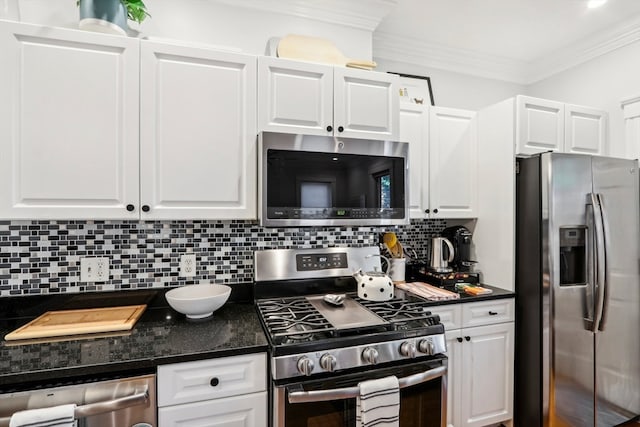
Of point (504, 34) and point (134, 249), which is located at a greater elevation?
point (504, 34)

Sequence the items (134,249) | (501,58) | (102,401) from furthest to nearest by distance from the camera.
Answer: (501,58)
(134,249)
(102,401)

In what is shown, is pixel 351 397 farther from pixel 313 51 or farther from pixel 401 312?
pixel 313 51

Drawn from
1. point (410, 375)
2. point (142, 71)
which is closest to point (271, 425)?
point (410, 375)

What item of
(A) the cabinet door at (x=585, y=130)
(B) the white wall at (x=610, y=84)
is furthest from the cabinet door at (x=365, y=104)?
(B) the white wall at (x=610, y=84)

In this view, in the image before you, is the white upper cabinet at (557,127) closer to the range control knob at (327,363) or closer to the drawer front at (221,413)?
the range control knob at (327,363)

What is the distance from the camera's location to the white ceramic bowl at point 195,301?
1497 millimetres

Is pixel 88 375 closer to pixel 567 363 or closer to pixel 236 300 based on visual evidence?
pixel 236 300

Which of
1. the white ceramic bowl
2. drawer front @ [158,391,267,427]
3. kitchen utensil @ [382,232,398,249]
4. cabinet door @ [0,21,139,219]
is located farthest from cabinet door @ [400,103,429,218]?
cabinet door @ [0,21,139,219]

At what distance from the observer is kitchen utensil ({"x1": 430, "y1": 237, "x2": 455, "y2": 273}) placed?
7.43 feet

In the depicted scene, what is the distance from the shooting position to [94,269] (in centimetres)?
166

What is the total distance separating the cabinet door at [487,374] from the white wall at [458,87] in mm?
1833

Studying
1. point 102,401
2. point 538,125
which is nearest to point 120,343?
point 102,401

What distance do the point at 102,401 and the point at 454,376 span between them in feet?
5.84

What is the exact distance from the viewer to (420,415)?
143 centimetres
